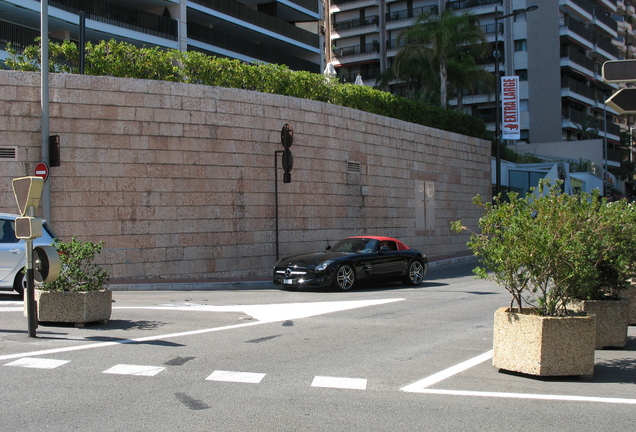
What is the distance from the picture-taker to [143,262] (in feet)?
58.9

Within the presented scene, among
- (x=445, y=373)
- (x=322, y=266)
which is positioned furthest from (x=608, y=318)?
(x=322, y=266)

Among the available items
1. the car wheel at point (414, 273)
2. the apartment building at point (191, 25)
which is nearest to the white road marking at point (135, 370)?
the car wheel at point (414, 273)

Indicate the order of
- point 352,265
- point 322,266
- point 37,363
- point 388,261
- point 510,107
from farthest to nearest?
point 510,107
point 388,261
point 352,265
point 322,266
point 37,363

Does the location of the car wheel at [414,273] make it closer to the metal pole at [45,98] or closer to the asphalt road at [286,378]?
the asphalt road at [286,378]

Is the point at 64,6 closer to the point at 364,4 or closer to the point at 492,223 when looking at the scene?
the point at 492,223

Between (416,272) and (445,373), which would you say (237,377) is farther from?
(416,272)

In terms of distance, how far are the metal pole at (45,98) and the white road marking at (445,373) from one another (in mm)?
11823

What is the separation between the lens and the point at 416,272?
17.6 m

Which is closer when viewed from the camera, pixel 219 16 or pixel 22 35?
pixel 22 35

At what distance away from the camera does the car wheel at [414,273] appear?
1736 centimetres

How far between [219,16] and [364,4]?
31.9m

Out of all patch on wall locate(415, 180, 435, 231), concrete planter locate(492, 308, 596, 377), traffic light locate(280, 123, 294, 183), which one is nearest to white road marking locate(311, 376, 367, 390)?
concrete planter locate(492, 308, 596, 377)

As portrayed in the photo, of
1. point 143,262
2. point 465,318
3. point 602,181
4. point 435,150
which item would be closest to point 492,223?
point 465,318

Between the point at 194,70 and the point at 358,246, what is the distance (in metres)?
7.46
